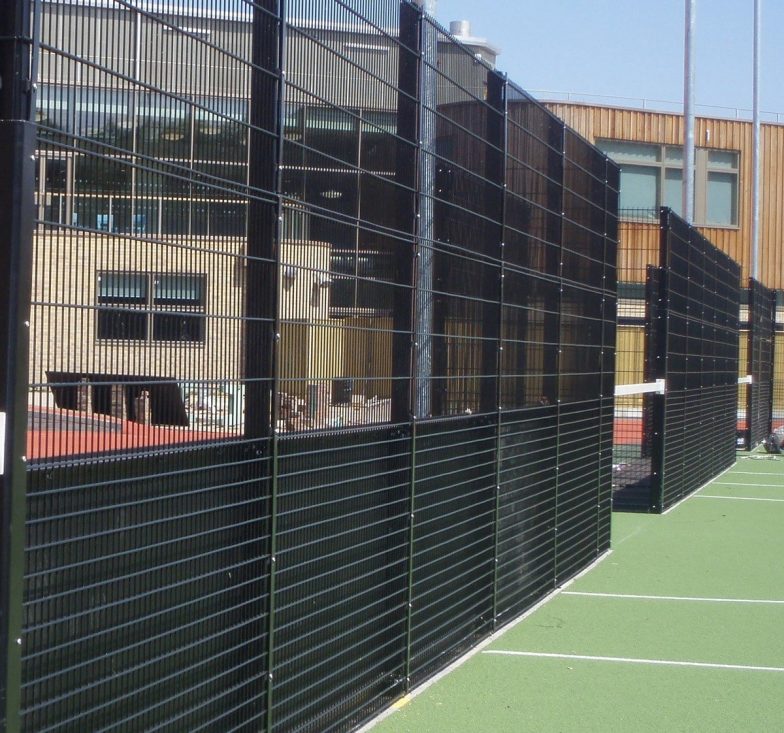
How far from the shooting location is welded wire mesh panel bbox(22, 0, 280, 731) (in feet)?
11.3

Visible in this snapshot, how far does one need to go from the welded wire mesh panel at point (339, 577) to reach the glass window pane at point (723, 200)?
1403 inches

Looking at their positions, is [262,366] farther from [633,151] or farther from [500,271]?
[633,151]

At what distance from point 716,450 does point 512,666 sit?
13.3m

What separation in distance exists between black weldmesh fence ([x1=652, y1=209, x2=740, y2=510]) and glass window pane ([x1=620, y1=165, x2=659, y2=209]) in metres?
17.0

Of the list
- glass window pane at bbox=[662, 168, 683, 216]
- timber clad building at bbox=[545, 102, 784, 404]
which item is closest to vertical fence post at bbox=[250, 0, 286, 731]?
timber clad building at bbox=[545, 102, 784, 404]

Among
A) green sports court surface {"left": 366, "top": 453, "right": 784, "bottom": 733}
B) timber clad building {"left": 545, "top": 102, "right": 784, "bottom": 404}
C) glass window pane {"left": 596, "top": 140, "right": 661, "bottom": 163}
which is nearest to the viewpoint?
green sports court surface {"left": 366, "top": 453, "right": 784, "bottom": 733}

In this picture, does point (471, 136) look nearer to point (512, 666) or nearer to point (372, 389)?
point (372, 389)

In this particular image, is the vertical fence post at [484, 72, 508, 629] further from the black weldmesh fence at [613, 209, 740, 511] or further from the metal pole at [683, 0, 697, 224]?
the metal pole at [683, 0, 697, 224]

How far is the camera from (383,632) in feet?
19.6

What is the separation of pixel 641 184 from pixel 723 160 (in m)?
3.29

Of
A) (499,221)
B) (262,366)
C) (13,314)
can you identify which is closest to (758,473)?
(499,221)

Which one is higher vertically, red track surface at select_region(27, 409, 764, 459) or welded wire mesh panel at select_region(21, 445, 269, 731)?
red track surface at select_region(27, 409, 764, 459)

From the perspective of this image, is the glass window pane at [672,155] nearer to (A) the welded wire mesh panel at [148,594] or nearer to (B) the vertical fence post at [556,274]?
(B) the vertical fence post at [556,274]

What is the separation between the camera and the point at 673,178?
39.2 meters
